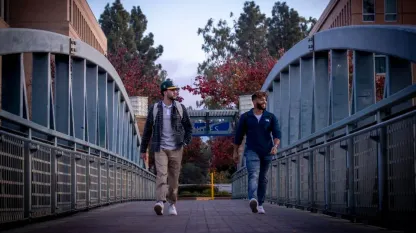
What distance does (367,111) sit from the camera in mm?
10125

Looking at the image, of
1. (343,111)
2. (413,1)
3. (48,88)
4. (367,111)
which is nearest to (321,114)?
(343,111)

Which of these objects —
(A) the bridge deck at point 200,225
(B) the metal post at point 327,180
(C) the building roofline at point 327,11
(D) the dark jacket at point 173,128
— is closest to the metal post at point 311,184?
(B) the metal post at point 327,180

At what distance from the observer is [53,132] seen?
12727mm

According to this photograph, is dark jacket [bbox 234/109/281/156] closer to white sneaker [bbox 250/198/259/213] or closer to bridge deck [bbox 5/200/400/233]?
white sneaker [bbox 250/198/259/213]

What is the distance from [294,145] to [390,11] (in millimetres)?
40452

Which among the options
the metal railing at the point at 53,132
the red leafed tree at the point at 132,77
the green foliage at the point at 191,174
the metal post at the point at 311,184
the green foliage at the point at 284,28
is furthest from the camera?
the green foliage at the point at 284,28

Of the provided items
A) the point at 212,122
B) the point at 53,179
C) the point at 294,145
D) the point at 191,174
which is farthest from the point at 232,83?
the point at 53,179

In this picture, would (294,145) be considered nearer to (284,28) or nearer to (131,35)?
(131,35)

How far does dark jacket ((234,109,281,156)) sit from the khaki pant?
0.99 metres

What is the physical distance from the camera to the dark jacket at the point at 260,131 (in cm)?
1354

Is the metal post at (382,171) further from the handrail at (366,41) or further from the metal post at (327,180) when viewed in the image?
the metal post at (327,180)

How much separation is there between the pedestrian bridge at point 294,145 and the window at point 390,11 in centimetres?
3475

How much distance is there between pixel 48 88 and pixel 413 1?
41729 millimetres

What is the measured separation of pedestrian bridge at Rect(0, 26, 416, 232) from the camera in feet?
30.7
